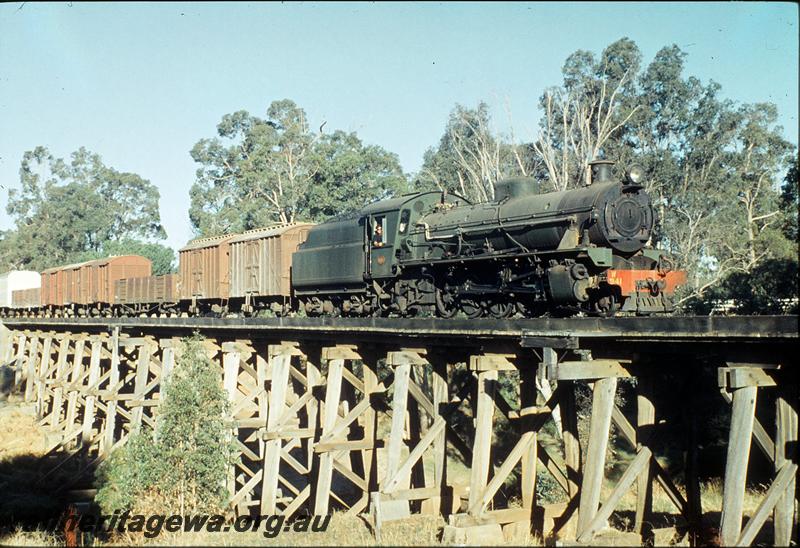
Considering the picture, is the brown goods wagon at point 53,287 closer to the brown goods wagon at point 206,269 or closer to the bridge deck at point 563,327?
the brown goods wagon at point 206,269

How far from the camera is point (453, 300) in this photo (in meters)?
14.6

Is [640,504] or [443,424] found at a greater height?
[443,424]

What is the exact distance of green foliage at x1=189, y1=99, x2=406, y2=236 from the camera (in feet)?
134

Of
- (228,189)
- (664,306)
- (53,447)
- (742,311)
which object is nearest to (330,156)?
(228,189)

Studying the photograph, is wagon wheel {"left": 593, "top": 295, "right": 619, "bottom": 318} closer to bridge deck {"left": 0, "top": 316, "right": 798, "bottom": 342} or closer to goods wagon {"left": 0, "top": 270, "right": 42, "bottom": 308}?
bridge deck {"left": 0, "top": 316, "right": 798, "bottom": 342}

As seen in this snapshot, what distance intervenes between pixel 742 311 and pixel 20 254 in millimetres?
59604

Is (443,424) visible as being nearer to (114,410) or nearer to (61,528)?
(61,528)

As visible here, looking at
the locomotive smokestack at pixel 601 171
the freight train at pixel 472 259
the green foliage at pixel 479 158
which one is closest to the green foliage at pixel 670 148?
the green foliage at pixel 479 158

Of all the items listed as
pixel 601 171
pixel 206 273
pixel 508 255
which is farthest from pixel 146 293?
pixel 601 171

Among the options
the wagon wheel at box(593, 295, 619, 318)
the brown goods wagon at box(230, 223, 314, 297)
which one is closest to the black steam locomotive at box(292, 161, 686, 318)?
the wagon wheel at box(593, 295, 619, 318)

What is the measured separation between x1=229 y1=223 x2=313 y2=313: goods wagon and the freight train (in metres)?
0.03

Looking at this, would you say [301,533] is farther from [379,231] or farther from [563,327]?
[379,231]

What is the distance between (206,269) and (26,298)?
2141 centimetres

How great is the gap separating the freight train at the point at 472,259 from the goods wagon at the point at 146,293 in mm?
3370
